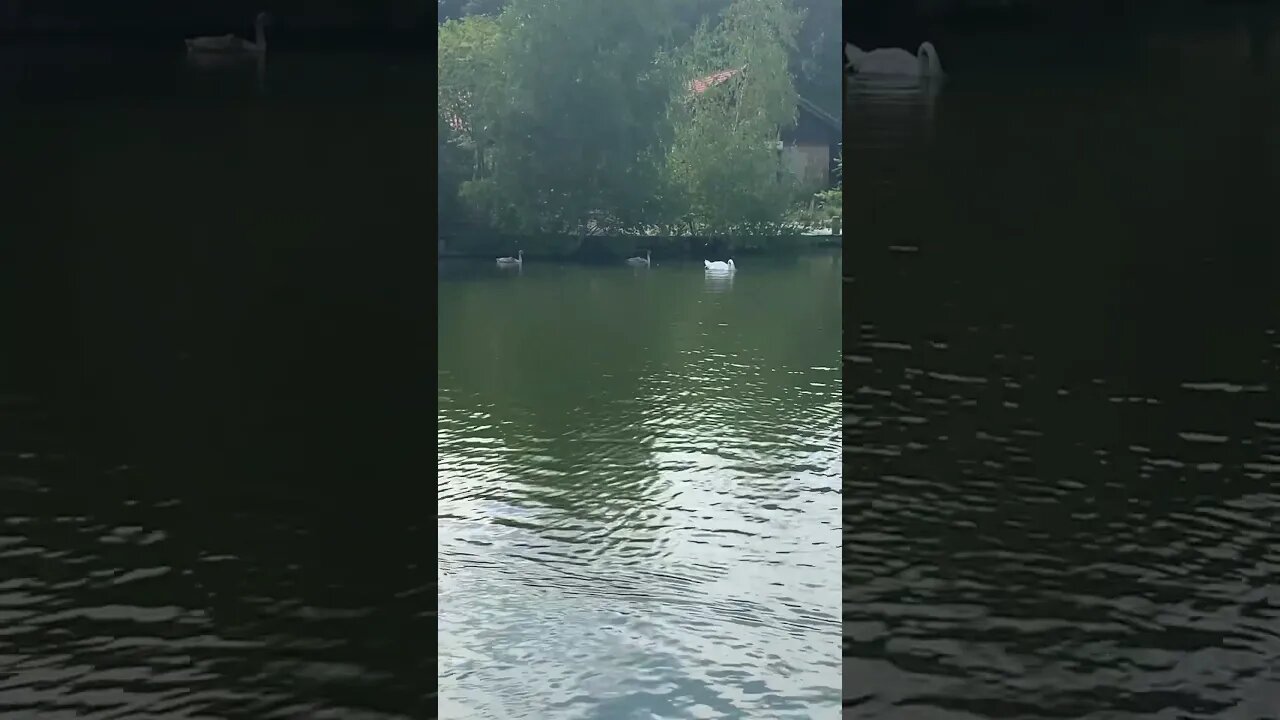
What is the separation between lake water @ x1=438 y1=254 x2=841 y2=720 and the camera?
6.62 meters

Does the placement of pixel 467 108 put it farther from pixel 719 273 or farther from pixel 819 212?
pixel 819 212

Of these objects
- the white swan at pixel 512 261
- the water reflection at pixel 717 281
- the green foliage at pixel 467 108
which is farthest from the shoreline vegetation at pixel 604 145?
the water reflection at pixel 717 281

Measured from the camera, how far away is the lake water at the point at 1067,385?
3865 millimetres

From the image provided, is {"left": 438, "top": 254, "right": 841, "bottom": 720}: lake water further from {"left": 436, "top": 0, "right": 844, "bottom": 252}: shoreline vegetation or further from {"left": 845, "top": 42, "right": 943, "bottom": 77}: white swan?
{"left": 436, "top": 0, "right": 844, "bottom": 252}: shoreline vegetation

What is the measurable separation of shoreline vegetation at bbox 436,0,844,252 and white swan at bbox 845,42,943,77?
18.3 meters
